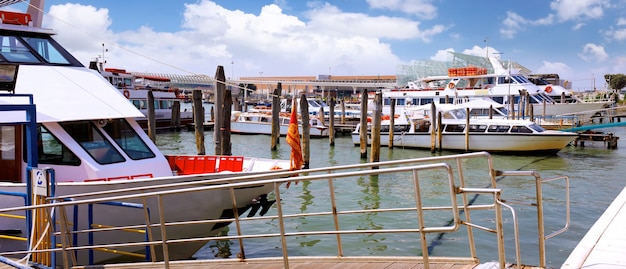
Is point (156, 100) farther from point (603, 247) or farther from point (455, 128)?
point (603, 247)

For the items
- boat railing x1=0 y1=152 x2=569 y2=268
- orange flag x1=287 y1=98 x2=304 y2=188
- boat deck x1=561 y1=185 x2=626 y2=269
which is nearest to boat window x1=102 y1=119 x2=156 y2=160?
boat railing x1=0 y1=152 x2=569 y2=268

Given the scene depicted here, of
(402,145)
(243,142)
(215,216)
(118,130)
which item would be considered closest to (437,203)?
(215,216)

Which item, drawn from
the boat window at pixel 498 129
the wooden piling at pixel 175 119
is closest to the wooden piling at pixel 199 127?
the boat window at pixel 498 129

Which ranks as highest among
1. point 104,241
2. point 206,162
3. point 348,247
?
point 206,162

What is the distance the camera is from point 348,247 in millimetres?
10477

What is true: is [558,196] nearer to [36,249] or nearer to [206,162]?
[206,162]

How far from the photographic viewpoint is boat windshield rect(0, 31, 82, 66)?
32.1 ft

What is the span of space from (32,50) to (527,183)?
16.1 meters

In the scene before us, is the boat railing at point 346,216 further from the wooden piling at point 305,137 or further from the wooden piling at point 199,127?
the wooden piling at point 199,127

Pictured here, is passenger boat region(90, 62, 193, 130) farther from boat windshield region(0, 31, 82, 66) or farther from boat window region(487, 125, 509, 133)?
boat windshield region(0, 31, 82, 66)

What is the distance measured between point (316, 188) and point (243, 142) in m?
18.7

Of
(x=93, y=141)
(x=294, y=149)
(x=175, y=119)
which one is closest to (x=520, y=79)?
(x=175, y=119)

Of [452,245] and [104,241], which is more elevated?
[104,241]

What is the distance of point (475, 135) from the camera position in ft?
93.2
